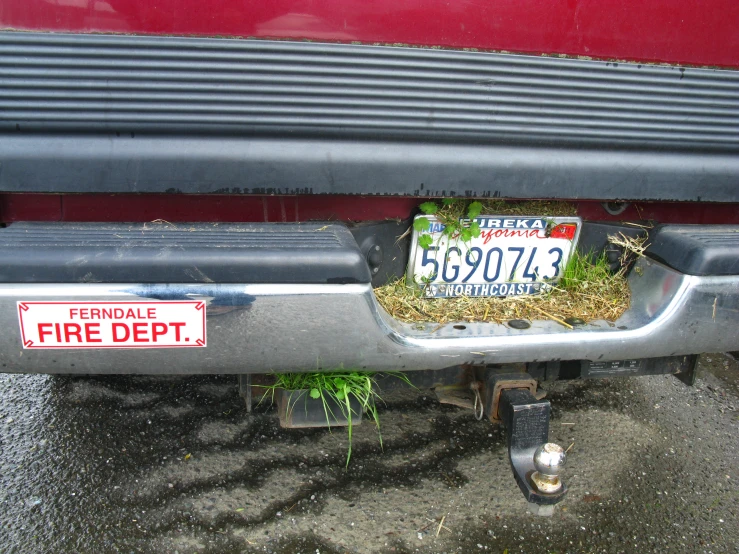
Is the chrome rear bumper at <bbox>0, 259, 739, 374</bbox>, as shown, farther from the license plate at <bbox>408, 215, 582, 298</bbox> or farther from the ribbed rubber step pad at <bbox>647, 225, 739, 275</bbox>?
the license plate at <bbox>408, 215, 582, 298</bbox>

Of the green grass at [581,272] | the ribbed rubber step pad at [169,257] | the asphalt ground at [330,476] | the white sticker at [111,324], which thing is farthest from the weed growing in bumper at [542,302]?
the asphalt ground at [330,476]

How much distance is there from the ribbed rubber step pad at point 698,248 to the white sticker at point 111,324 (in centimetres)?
141

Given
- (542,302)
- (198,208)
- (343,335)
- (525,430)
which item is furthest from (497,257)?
(198,208)

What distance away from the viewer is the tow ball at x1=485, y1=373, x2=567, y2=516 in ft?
5.74

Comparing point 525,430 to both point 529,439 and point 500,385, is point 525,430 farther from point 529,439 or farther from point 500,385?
point 500,385

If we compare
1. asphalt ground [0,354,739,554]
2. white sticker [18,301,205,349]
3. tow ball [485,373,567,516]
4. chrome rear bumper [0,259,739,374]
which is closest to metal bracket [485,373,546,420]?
tow ball [485,373,567,516]

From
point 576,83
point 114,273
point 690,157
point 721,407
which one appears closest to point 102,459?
point 114,273

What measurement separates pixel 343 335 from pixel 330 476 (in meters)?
0.95

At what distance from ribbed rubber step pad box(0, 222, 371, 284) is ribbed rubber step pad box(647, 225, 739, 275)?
100 centimetres

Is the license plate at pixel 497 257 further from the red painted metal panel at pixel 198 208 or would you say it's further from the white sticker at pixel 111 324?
the white sticker at pixel 111 324

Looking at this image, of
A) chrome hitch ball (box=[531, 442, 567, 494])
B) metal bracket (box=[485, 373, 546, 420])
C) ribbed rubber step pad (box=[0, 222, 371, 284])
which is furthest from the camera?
metal bracket (box=[485, 373, 546, 420])

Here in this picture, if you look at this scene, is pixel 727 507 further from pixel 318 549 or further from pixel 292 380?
pixel 292 380

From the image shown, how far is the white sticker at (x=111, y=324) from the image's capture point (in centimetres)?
150

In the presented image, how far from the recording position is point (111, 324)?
1.52m
